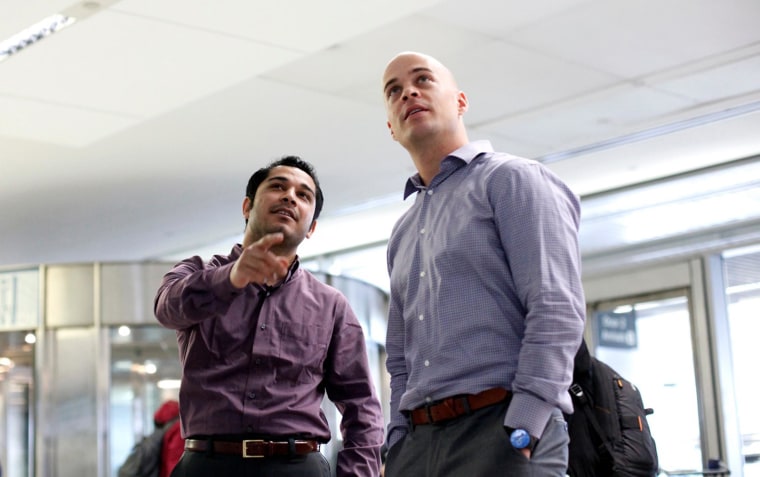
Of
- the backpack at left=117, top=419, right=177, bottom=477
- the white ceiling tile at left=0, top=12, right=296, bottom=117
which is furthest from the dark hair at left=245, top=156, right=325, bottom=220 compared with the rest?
the backpack at left=117, top=419, right=177, bottom=477

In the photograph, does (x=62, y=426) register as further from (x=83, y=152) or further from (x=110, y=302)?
(x=83, y=152)

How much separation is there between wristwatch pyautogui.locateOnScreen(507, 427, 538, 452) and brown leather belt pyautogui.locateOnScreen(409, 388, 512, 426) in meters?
0.12

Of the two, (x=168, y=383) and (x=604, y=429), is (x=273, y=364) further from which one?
(x=168, y=383)

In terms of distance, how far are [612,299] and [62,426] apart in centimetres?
646

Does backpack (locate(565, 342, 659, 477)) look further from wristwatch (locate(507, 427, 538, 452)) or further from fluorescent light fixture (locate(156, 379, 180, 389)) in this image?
fluorescent light fixture (locate(156, 379, 180, 389))

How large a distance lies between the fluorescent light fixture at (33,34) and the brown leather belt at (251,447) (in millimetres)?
3334

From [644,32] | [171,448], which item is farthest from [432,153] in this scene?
[171,448]

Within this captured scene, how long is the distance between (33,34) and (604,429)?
422cm

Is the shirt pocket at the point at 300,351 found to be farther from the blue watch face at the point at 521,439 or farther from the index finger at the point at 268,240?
the blue watch face at the point at 521,439

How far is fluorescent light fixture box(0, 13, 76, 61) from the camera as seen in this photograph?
19.6 feet

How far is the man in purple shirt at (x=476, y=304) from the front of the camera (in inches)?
90.6

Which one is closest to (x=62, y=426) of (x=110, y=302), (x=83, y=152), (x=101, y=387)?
(x=101, y=387)

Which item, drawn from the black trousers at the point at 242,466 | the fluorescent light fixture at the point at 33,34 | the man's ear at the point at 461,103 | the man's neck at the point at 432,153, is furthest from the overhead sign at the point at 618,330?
the man's neck at the point at 432,153

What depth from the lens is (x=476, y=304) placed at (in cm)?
247
